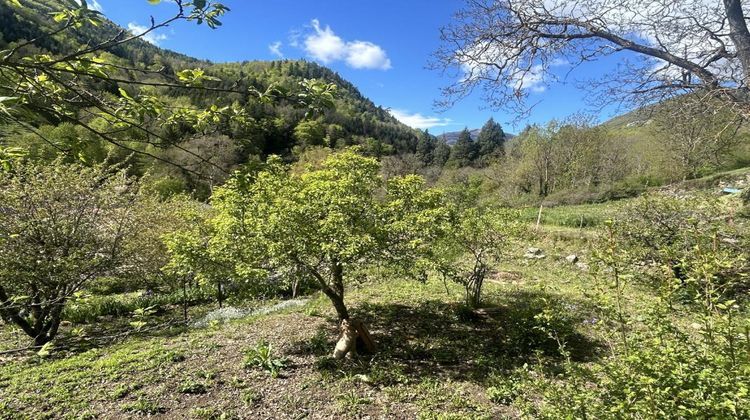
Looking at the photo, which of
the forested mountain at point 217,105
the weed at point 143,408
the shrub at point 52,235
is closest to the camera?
the forested mountain at point 217,105

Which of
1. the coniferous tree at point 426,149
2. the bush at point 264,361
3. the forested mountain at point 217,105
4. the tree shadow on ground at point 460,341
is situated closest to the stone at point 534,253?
the tree shadow on ground at point 460,341

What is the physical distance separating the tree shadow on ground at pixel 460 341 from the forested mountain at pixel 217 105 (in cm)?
401

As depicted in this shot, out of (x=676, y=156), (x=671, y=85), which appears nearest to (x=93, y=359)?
(x=671, y=85)

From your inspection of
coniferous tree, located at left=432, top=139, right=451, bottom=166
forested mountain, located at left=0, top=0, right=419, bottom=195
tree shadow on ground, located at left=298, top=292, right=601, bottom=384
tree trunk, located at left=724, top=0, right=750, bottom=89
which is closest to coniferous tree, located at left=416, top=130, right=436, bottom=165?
coniferous tree, located at left=432, top=139, right=451, bottom=166

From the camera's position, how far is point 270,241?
5.91 meters

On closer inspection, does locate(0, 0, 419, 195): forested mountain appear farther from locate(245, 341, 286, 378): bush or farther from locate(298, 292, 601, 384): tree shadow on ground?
locate(298, 292, 601, 384): tree shadow on ground

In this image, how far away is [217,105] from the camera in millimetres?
2326

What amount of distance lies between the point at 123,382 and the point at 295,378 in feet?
8.70

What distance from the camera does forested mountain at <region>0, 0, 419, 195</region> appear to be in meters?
1.84

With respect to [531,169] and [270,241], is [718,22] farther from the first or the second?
[531,169]

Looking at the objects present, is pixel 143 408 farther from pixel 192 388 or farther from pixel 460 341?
pixel 460 341

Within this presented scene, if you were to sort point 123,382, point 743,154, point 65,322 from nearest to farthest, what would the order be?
point 123,382 < point 65,322 < point 743,154

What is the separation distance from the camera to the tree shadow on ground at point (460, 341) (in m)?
6.13

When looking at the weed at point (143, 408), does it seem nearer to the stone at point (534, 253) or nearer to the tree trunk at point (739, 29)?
the tree trunk at point (739, 29)
